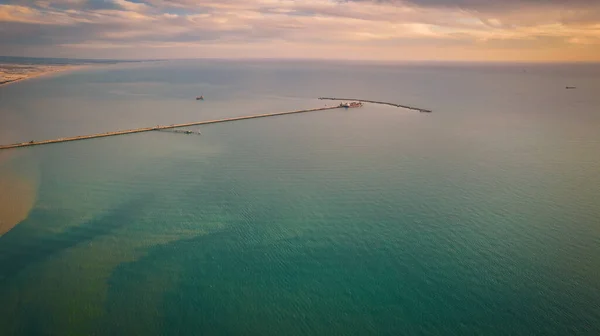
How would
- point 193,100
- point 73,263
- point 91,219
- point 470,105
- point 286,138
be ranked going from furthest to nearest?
point 193,100 < point 470,105 < point 286,138 < point 91,219 < point 73,263

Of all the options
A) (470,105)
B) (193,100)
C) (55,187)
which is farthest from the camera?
(193,100)

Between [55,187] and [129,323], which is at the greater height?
[55,187]

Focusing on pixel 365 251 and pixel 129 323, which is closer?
pixel 129 323

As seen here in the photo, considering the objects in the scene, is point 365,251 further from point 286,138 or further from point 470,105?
point 470,105

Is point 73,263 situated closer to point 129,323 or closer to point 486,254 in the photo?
point 129,323

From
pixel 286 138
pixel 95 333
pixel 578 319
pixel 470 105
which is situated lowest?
pixel 95 333

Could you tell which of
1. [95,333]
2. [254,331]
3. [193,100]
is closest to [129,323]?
[95,333]
